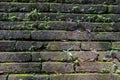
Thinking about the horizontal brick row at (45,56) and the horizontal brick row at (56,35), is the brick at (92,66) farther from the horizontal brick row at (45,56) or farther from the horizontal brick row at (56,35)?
the horizontal brick row at (56,35)

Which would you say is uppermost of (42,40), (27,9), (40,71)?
(27,9)

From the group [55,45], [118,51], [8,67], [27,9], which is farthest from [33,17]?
[118,51]

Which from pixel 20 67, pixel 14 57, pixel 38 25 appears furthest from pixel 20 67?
pixel 38 25

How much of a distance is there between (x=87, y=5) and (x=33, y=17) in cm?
74

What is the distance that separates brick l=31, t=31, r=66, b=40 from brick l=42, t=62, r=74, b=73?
1.25ft

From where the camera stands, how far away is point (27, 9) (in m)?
4.43

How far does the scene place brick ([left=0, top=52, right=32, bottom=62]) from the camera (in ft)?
12.7

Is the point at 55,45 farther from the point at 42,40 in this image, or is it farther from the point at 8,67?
the point at 8,67

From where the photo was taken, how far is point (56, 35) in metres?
4.12

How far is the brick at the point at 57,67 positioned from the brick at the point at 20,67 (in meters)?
0.08

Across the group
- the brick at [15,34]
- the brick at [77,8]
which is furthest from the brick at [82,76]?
the brick at [77,8]

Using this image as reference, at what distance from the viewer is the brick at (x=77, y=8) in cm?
445

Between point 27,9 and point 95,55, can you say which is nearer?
point 95,55

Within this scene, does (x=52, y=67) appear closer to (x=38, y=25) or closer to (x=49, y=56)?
(x=49, y=56)
